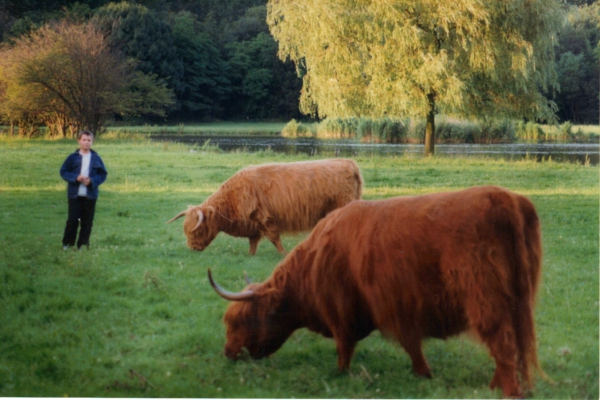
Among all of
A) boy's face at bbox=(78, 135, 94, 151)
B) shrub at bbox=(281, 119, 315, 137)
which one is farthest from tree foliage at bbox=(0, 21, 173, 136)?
shrub at bbox=(281, 119, 315, 137)

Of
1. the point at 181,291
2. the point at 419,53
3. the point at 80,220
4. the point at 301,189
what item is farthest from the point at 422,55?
the point at 80,220

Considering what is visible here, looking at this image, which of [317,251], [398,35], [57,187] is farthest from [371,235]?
[57,187]

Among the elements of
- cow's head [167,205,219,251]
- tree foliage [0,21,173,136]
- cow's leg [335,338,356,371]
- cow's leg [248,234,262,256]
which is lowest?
cow's leg [335,338,356,371]

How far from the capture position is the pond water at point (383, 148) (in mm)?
4898

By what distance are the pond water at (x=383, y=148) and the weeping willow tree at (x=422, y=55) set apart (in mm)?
243

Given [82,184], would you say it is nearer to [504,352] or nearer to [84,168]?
[84,168]

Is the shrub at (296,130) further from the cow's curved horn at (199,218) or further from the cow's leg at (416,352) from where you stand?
the cow's leg at (416,352)

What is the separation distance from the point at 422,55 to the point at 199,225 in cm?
216

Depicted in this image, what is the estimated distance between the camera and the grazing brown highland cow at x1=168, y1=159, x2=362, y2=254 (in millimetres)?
5215

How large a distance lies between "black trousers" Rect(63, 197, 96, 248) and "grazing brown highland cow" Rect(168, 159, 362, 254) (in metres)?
0.86

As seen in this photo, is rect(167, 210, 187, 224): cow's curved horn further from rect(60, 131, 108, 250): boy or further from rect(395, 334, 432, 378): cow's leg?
rect(395, 334, 432, 378): cow's leg

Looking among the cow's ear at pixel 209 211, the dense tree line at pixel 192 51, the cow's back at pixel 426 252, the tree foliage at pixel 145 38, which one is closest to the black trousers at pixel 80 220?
the dense tree line at pixel 192 51

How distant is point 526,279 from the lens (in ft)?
10.7

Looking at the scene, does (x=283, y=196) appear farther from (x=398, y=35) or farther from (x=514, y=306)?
(x=514, y=306)
